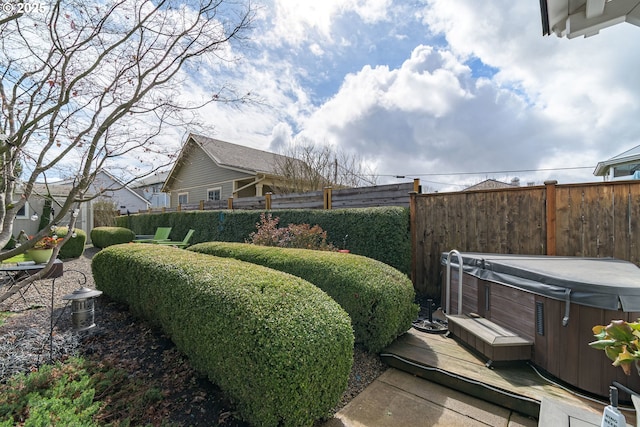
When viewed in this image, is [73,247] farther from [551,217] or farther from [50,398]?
[551,217]

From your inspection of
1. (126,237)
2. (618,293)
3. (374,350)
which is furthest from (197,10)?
(126,237)

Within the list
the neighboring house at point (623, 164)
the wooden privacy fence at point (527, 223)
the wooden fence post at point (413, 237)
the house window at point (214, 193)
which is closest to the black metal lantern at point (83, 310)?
the wooden fence post at point (413, 237)

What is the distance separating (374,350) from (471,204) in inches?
118

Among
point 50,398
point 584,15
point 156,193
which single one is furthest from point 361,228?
point 156,193

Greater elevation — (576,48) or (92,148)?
(576,48)

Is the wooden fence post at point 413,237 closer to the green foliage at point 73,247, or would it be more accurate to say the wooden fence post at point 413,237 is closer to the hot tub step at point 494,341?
the hot tub step at point 494,341

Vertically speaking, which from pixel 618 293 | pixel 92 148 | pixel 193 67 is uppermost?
pixel 193 67

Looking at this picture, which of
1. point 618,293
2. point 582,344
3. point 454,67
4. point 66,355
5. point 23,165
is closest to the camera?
point 618,293

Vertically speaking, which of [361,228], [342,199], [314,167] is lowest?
[361,228]

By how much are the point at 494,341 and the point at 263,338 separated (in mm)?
2163

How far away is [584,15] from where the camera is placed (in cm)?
296

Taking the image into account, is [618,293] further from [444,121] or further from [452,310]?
[444,121]

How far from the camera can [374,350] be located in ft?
9.82

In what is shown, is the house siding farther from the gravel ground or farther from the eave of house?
the eave of house
